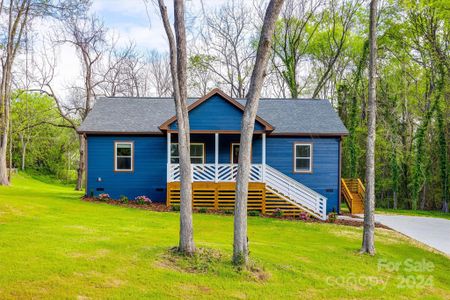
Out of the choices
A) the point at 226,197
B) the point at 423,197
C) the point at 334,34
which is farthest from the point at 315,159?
the point at 334,34

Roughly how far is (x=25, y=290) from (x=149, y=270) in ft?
6.01

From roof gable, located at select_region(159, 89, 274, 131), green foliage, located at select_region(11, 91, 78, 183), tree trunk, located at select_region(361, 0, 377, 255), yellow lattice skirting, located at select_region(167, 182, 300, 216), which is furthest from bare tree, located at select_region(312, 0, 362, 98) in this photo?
green foliage, located at select_region(11, 91, 78, 183)

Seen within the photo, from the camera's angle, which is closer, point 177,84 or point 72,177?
point 177,84

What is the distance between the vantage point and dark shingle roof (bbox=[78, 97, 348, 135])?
16656 millimetres

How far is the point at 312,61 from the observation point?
3070 centimetres

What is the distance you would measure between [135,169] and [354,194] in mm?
11408

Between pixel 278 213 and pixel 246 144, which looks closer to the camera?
pixel 246 144

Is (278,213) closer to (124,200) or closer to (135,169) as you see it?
(124,200)

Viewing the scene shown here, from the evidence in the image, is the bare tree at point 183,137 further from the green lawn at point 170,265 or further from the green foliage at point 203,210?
the green foliage at point 203,210

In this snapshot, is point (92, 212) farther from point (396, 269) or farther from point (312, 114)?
point (312, 114)

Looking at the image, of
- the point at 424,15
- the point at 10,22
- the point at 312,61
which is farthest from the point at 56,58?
the point at 424,15

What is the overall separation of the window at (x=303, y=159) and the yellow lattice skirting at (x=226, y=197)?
2.61m

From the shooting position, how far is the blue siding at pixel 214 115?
51.3ft

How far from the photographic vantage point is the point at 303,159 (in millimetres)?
16953
